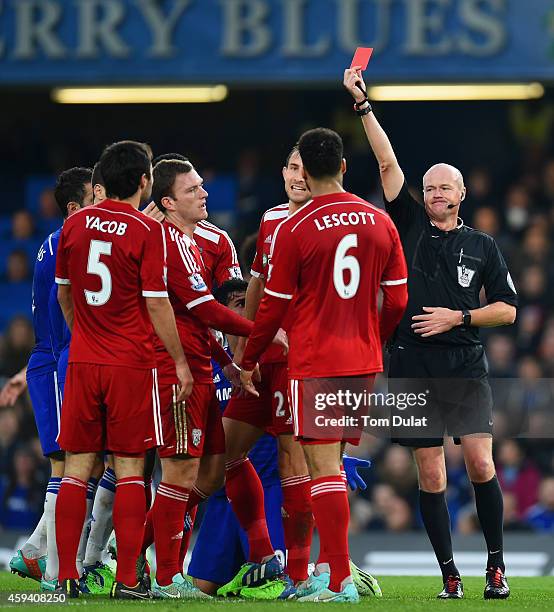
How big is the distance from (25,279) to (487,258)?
895cm

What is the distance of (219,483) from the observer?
269 inches

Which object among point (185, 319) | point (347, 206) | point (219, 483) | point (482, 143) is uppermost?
point (482, 143)

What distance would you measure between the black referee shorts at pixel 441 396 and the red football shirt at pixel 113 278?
53.9 inches

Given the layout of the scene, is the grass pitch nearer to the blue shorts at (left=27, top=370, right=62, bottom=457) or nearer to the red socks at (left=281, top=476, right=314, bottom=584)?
the red socks at (left=281, top=476, right=314, bottom=584)

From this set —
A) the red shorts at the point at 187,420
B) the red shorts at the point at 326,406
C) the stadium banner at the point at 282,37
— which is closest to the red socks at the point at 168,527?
the red shorts at the point at 187,420

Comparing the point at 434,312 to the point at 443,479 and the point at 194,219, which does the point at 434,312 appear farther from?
the point at 194,219

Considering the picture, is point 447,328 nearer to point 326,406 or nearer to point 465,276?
point 465,276

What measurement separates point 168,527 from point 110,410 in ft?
2.16

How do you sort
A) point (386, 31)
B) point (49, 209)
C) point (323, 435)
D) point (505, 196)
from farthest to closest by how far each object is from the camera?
1. point (49, 209)
2. point (505, 196)
3. point (386, 31)
4. point (323, 435)

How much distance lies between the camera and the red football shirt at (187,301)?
648 cm

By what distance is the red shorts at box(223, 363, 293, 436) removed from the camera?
683cm

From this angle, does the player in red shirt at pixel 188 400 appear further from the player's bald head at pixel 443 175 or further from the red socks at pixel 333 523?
the player's bald head at pixel 443 175

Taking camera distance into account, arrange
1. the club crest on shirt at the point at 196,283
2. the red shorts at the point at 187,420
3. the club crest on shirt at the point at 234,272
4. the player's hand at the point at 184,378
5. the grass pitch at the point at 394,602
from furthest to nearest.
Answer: the club crest on shirt at the point at 234,272
the club crest on shirt at the point at 196,283
the red shorts at the point at 187,420
the player's hand at the point at 184,378
the grass pitch at the point at 394,602

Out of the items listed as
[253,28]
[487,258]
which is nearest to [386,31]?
[253,28]
